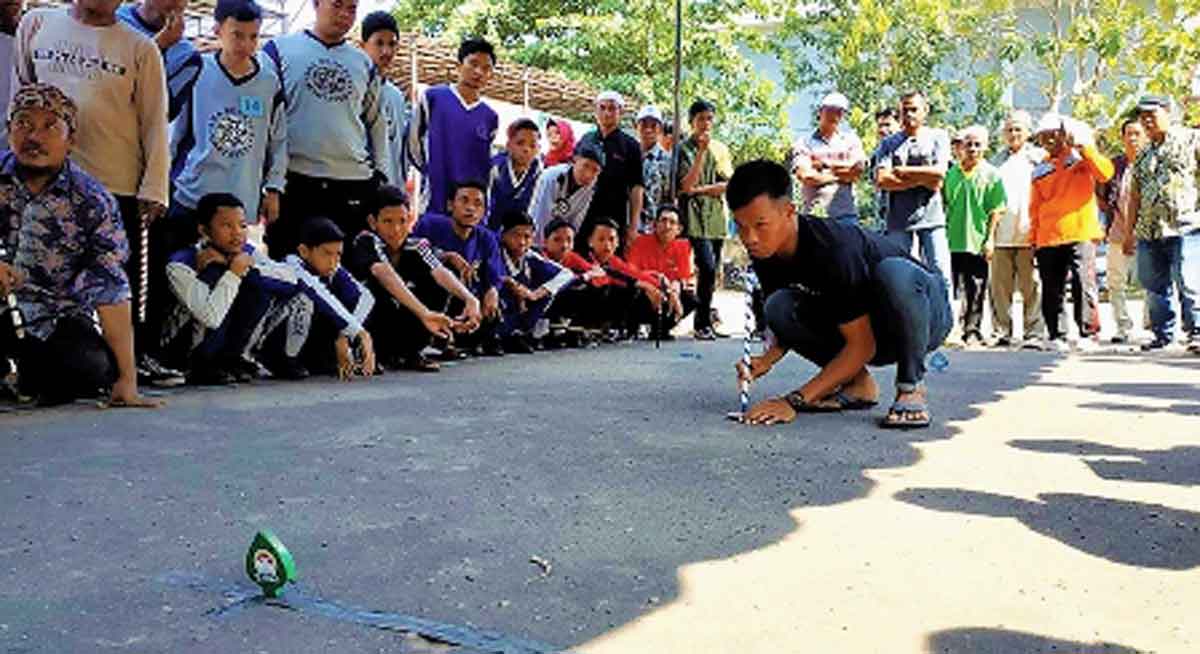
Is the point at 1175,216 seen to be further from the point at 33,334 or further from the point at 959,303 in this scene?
the point at 33,334

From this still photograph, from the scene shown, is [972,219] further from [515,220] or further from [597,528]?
[597,528]

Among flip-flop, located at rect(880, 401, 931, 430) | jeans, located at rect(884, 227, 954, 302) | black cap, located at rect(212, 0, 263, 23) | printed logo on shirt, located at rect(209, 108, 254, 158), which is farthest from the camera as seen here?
jeans, located at rect(884, 227, 954, 302)

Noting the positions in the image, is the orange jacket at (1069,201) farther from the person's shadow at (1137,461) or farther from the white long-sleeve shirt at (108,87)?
the white long-sleeve shirt at (108,87)

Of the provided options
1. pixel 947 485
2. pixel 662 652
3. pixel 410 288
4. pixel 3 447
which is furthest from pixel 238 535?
pixel 410 288

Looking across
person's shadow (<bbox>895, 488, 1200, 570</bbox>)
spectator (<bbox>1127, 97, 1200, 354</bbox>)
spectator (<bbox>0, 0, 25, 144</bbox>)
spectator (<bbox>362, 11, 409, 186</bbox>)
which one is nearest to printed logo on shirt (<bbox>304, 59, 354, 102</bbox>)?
spectator (<bbox>362, 11, 409, 186</bbox>)

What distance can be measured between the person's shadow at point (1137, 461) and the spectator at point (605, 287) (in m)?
4.30

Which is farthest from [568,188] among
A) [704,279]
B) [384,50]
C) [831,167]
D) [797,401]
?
[797,401]

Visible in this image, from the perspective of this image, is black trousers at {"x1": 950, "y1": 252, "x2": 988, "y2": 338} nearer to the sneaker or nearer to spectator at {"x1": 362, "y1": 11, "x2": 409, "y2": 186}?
spectator at {"x1": 362, "y1": 11, "x2": 409, "y2": 186}

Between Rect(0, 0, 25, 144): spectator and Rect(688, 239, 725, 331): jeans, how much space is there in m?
4.95

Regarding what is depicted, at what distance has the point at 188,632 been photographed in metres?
1.89

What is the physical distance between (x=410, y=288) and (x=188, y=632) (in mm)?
4325

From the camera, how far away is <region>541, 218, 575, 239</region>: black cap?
303 inches

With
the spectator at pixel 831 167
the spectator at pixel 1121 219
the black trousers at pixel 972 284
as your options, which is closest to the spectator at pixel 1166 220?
the spectator at pixel 1121 219

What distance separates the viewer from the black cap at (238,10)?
16.9 ft
